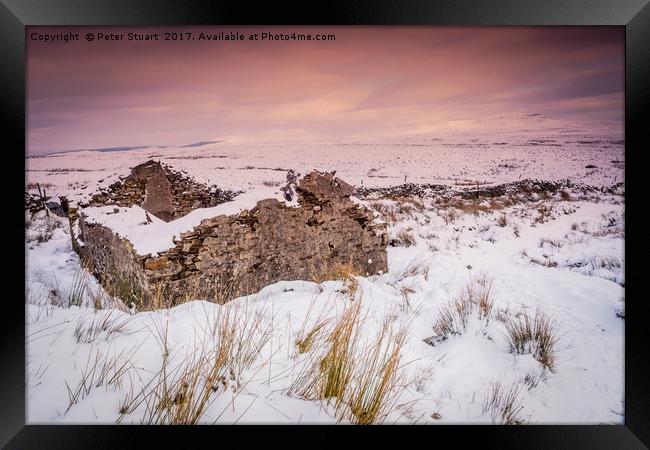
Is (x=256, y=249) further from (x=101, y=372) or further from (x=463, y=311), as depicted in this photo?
(x=463, y=311)

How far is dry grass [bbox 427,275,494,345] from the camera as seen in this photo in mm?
3492

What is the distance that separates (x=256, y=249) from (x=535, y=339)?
3.03 meters

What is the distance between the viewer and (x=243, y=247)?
4.53 metres

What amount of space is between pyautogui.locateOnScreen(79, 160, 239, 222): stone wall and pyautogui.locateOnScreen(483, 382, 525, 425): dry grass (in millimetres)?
4882

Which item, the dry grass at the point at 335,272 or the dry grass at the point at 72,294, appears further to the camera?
the dry grass at the point at 335,272

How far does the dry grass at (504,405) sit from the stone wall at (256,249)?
98.1 inches

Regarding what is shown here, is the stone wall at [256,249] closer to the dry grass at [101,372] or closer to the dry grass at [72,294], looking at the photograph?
the dry grass at [72,294]

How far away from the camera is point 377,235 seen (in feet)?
18.0

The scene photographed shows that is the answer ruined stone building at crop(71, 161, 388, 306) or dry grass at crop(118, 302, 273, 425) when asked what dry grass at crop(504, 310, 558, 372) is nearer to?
dry grass at crop(118, 302, 273, 425)

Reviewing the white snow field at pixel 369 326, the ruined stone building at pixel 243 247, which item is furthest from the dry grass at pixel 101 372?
the ruined stone building at pixel 243 247

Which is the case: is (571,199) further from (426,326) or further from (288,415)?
(288,415)

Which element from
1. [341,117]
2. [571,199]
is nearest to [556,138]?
[571,199]

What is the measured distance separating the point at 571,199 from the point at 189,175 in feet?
19.8

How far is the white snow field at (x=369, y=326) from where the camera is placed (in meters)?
2.50
